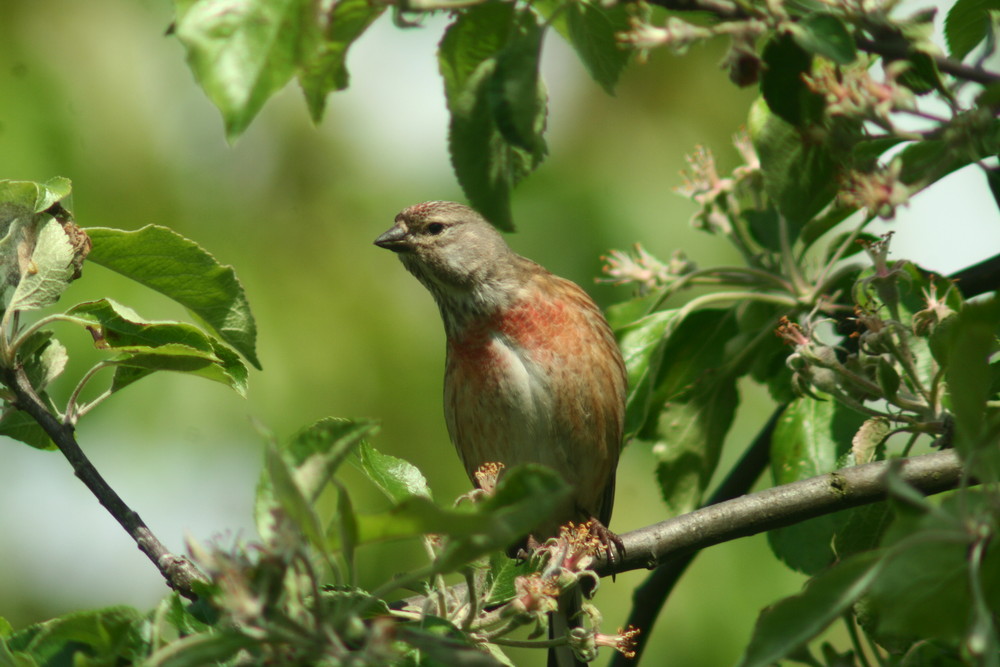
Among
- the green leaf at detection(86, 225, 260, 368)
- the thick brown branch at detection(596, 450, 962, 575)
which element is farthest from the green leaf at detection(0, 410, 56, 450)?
the thick brown branch at detection(596, 450, 962, 575)

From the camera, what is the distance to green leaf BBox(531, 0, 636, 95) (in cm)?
220

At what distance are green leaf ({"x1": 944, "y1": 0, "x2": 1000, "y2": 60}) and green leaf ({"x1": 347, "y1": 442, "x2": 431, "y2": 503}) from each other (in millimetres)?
1610

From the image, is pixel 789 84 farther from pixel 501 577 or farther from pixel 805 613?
pixel 501 577

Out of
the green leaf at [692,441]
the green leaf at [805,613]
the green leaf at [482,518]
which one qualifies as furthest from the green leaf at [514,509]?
the green leaf at [692,441]

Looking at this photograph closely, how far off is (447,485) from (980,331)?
507 centimetres

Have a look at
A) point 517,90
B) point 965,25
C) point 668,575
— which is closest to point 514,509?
point 517,90

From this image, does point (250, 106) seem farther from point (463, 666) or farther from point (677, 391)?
point (677, 391)

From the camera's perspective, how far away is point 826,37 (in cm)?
185

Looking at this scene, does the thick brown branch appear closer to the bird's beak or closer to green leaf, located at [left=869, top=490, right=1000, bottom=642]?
green leaf, located at [left=869, top=490, right=1000, bottom=642]

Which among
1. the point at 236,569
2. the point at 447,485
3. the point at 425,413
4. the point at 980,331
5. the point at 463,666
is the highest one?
the point at 980,331

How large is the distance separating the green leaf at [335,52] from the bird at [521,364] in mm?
3114

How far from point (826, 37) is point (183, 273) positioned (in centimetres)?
166

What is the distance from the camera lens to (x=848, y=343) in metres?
3.77

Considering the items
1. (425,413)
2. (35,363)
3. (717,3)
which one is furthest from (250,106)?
(425,413)
